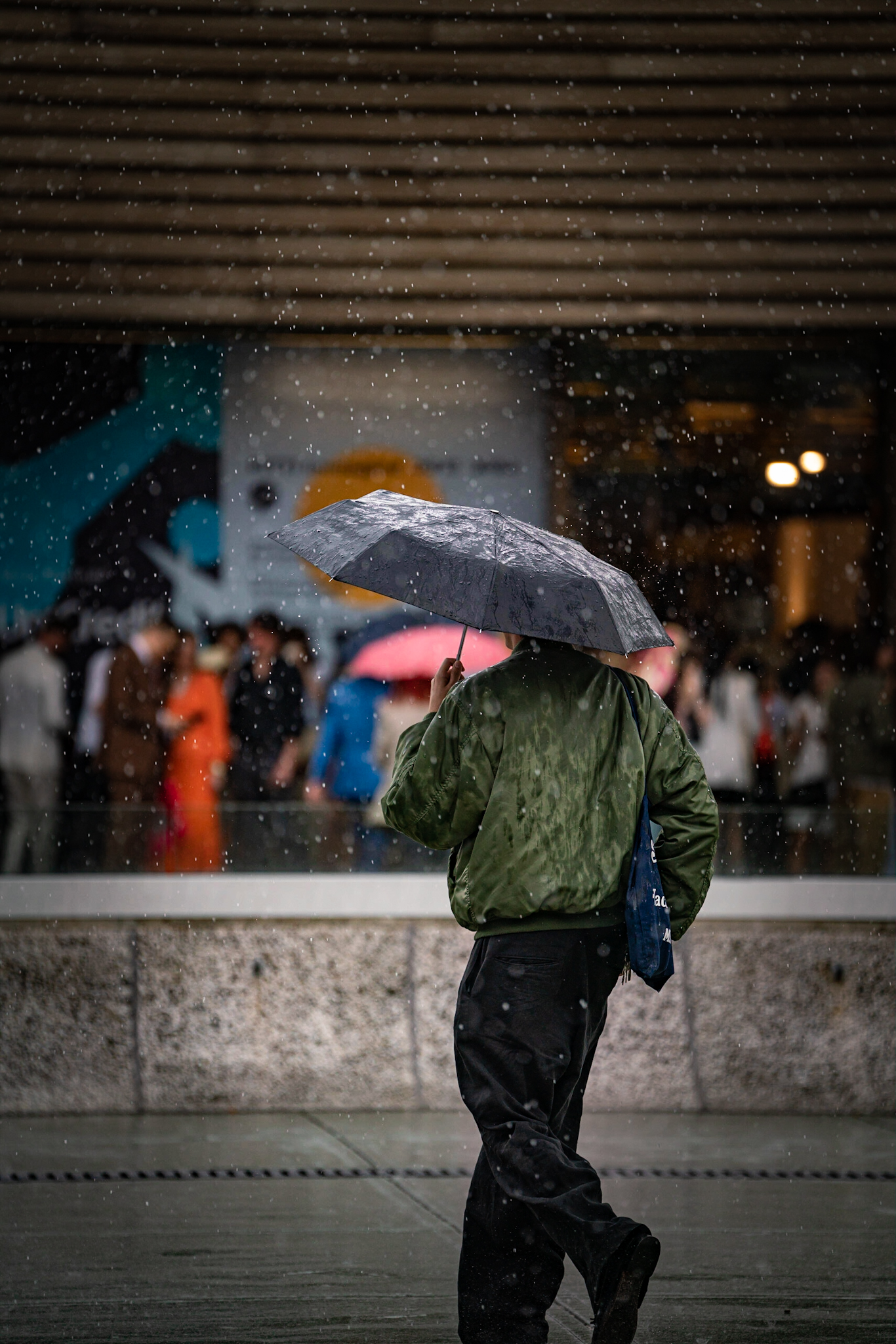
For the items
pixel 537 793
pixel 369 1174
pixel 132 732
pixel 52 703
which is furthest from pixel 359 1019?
pixel 52 703

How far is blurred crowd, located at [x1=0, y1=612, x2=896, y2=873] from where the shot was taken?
7.29m

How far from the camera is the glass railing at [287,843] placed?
712 centimetres

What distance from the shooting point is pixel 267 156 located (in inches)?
442

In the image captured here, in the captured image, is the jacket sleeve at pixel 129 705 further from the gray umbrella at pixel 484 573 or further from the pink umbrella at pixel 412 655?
the gray umbrella at pixel 484 573

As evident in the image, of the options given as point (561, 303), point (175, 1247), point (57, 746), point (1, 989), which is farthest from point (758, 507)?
point (175, 1247)

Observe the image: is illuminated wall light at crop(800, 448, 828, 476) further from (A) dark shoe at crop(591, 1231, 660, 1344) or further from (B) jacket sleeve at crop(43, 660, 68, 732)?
(A) dark shoe at crop(591, 1231, 660, 1344)

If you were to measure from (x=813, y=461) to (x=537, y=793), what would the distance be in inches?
381

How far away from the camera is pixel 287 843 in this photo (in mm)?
7223

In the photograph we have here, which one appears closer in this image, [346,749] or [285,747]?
[346,749]

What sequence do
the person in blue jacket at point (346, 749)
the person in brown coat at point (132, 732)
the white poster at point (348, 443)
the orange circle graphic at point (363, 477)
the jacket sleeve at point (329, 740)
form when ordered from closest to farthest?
the person in blue jacket at point (346, 749)
the jacket sleeve at point (329, 740)
the person in brown coat at point (132, 732)
the white poster at point (348, 443)
the orange circle graphic at point (363, 477)

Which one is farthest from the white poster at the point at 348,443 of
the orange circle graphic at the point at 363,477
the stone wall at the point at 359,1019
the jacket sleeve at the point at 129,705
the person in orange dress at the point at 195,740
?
the stone wall at the point at 359,1019

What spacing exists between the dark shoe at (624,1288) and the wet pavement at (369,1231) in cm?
72

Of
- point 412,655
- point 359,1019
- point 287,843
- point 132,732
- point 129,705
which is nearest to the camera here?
point 359,1019

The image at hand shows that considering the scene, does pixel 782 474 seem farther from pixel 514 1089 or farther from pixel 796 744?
pixel 514 1089
